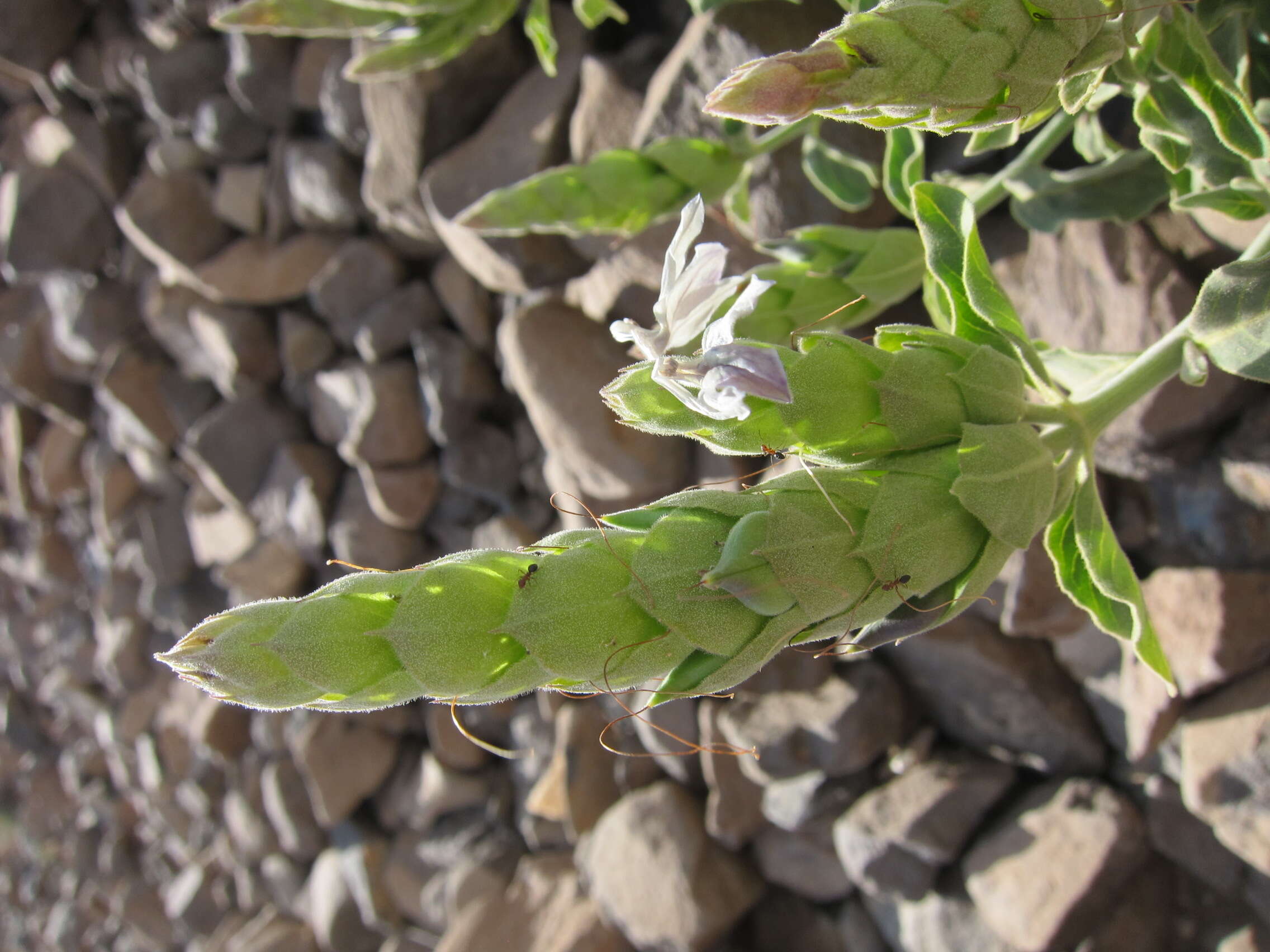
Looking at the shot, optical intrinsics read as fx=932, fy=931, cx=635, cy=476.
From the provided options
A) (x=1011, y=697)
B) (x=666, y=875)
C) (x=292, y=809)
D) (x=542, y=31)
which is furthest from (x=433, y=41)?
(x=292, y=809)

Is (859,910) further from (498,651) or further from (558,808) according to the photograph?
(498,651)

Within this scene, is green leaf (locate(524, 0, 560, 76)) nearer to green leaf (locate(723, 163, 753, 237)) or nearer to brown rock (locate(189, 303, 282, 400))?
green leaf (locate(723, 163, 753, 237))

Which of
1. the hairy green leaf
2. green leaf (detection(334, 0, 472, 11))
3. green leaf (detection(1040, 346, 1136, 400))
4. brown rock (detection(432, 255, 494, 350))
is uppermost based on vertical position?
green leaf (detection(334, 0, 472, 11))

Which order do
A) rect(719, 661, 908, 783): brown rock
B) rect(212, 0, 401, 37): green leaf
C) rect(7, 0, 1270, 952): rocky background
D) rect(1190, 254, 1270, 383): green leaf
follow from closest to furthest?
rect(1190, 254, 1270, 383): green leaf, rect(7, 0, 1270, 952): rocky background, rect(212, 0, 401, 37): green leaf, rect(719, 661, 908, 783): brown rock

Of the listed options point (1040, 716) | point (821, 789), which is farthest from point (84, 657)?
point (1040, 716)

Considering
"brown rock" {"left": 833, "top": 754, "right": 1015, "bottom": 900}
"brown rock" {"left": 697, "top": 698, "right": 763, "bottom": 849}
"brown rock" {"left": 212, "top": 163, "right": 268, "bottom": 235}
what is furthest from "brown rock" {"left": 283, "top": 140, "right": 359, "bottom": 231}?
"brown rock" {"left": 833, "top": 754, "right": 1015, "bottom": 900}

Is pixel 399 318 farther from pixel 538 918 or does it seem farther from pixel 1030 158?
pixel 1030 158
